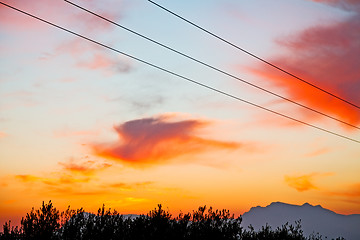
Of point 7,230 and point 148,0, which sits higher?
point 148,0

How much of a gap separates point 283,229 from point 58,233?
20.4 m

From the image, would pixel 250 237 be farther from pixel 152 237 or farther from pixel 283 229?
pixel 152 237

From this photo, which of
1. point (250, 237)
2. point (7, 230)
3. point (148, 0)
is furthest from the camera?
point (250, 237)

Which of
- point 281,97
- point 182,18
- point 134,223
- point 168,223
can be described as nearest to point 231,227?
point 168,223

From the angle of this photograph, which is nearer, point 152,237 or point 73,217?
point 73,217

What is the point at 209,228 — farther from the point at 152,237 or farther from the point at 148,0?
the point at 148,0

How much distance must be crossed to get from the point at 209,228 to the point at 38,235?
1299 cm

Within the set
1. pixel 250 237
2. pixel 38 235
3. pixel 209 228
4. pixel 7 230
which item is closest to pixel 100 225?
pixel 38 235

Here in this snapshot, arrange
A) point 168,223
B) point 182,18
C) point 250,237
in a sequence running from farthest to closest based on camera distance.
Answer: point 250,237 → point 168,223 → point 182,18

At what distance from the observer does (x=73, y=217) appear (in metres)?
28.2

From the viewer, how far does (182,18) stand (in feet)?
57.6

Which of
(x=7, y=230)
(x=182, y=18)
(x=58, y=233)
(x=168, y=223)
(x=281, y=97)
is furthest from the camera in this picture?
(x=168, y=223)

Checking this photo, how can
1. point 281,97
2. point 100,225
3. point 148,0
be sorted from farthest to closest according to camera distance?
point 100,225 → point 281,97 → point 148,0

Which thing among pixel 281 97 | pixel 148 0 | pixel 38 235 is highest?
pixel 148 0
